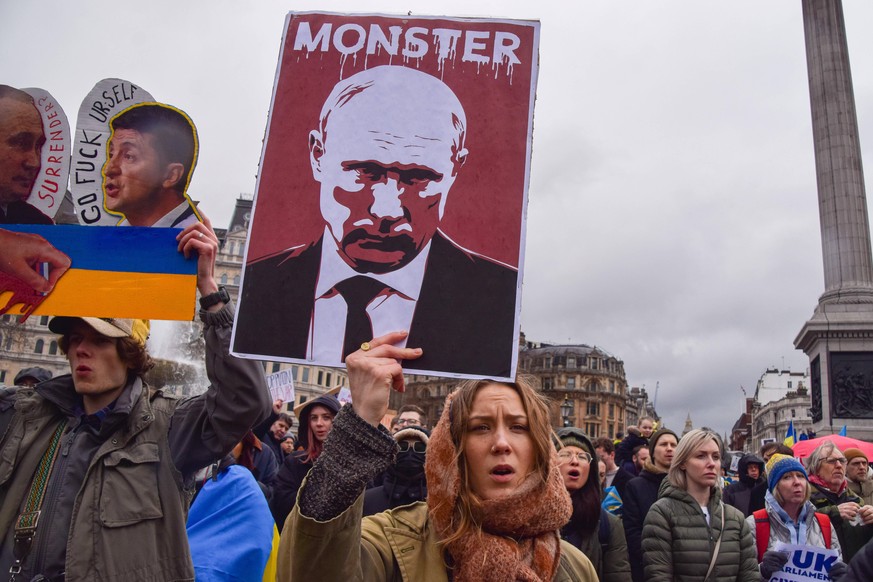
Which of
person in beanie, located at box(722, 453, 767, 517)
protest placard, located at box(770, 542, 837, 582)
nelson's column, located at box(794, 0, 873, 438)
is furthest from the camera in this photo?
nelson's column, located at box(794, 0, 873, 438)

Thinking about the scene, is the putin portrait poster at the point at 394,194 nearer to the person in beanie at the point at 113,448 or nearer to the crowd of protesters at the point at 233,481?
the crowd of protesters at the point at 233,481

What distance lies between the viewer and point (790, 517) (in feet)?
18.0

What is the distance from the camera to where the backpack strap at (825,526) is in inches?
212

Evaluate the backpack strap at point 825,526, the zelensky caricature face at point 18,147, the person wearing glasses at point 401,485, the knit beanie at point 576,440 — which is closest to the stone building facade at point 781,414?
the backpack strap at point 825,526

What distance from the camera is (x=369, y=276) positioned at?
92.7 inches

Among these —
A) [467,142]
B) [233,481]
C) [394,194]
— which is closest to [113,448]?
[233,481]

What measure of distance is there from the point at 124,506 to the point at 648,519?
3.78 metres

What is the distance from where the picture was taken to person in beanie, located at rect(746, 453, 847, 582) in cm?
539

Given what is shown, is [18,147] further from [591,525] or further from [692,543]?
[692,543]

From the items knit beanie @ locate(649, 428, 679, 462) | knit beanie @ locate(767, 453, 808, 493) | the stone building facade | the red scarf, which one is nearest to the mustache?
the red scarf

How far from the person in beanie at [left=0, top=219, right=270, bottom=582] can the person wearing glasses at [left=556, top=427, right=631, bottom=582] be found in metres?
2.88

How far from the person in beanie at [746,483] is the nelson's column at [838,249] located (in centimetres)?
1230

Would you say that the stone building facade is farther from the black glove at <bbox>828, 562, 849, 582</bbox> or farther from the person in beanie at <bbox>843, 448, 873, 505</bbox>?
the black glove at <bbox>828, 562, 849, 582</bbox>

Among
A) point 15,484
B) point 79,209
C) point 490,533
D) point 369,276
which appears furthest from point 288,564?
point 79,209
